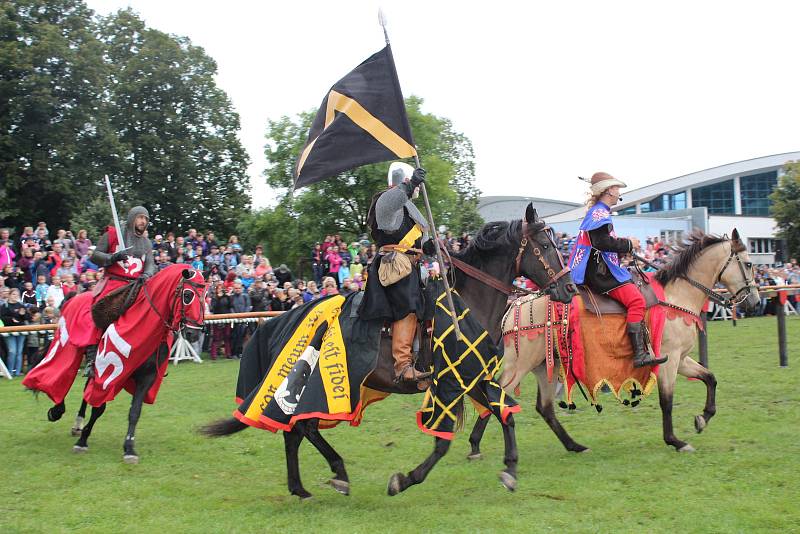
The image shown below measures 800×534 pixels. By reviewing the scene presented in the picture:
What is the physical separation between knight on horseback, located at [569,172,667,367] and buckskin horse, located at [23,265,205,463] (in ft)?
13.9

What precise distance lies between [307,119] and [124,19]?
13691mm

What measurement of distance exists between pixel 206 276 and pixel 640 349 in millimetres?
13702

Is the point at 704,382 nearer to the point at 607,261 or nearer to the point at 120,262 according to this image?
the point at 607,261

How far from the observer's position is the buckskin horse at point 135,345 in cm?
862

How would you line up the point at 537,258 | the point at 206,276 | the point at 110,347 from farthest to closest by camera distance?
the point at 206,276 < the point at 110,347 < the point at 537,258

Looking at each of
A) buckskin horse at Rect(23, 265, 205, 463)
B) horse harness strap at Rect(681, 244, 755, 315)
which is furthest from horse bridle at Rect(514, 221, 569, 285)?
buckskin horse at Rect(23, 265, 205, 463)

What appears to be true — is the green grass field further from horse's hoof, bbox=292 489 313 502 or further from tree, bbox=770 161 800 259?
tree, bbox=770 161 800 259

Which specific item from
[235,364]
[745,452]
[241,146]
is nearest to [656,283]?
[745,452]

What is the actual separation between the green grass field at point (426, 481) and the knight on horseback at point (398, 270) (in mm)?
1335

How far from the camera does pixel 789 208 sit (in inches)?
1629

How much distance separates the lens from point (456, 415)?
645cm

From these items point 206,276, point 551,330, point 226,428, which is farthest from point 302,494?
point 206,276

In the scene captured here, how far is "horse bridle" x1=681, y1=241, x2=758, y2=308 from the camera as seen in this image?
343 inches

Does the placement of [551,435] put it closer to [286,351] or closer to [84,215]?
[286,351]
